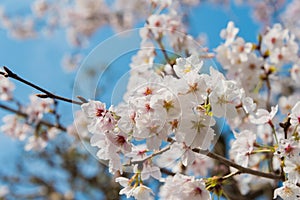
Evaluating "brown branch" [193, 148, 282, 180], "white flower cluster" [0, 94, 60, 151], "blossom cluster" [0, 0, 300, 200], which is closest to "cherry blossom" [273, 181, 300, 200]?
"blossom cluster" [0, 0, 300, 200]

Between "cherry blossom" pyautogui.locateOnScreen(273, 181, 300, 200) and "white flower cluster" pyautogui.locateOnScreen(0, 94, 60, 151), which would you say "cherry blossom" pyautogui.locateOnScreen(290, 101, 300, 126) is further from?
"white flower cluster" pyautogui.locateOnScreen(0, 94, 60, 151)

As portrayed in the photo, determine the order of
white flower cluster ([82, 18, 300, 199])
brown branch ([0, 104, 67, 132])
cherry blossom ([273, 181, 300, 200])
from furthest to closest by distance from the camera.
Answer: brown branch ([0, 104, 67, 132]) < cherry blossom ([273, 181, 300, 200]) < white flower cluster ([82, 18, 300, 199])

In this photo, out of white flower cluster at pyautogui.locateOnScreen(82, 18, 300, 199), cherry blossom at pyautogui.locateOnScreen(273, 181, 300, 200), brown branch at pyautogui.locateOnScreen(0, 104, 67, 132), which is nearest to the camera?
white flower cluster at pyautogui.locateOnScreen(82, 18, 300, 199)

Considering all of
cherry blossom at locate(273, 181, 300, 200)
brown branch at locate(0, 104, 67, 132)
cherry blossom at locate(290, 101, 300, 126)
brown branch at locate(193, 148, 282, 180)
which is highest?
brown branch at locate(0, 104, 67, 132)

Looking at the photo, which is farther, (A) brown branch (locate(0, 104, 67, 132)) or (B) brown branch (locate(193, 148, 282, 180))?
(A) brown branch (locate(0, 104, 67, 132))

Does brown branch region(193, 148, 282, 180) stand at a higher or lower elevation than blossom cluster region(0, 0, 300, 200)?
lower

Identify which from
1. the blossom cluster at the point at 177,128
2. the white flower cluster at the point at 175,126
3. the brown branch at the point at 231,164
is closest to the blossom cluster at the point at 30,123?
the blossom cluster at the point at 177,128

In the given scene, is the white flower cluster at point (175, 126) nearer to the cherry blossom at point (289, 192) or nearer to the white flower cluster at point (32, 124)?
the cherry blossom at point (289, 192)

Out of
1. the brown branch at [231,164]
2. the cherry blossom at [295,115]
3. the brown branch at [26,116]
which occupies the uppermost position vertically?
the brown branch at [26,116]

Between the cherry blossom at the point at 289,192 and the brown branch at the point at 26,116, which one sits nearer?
the cherry blossom at the point at 289,192

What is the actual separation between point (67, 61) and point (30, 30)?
86 centimetres

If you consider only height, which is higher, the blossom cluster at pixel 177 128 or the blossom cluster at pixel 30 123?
the blossom cluster at pixel 30 123

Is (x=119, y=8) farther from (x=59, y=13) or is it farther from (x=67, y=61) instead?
(x=67, y=61)

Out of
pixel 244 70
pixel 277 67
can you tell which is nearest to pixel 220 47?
pixel 244 70
